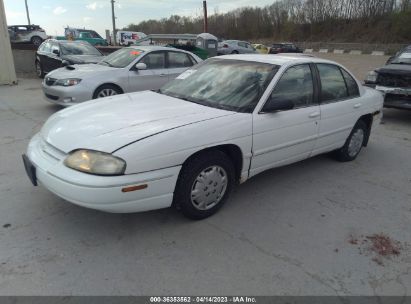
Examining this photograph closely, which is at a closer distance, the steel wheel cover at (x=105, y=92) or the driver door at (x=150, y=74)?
the steel wheel cover at (x=105, y=92)

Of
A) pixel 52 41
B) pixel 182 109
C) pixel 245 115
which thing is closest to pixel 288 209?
pixel 245 115

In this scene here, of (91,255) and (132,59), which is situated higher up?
(132,59)

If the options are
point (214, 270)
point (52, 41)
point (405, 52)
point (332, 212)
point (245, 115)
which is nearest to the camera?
point (214, 270)

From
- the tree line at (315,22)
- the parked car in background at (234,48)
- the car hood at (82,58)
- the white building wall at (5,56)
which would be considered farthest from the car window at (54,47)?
the tree line at (315,22)

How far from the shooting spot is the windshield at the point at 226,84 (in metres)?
3.58

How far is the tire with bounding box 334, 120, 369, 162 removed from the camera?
4.95m

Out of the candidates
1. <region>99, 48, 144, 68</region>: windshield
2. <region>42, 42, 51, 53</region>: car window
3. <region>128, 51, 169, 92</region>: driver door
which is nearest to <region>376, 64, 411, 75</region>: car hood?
<region>128, 51, 169, 92</region>: driver door

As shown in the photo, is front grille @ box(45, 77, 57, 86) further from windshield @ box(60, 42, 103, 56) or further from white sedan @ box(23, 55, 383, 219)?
windshield @ box(60, 42, 103, 56)

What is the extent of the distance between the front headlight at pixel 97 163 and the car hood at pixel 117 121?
0.18 ft

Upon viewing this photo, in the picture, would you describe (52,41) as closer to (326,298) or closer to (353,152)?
(353,152)

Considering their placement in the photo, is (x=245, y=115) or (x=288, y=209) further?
(x=288, y=209)

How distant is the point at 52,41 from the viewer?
12289 millimetres

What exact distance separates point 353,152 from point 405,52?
5.00m

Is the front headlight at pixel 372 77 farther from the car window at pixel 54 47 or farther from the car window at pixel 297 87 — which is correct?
the car window at pixel 54 47
